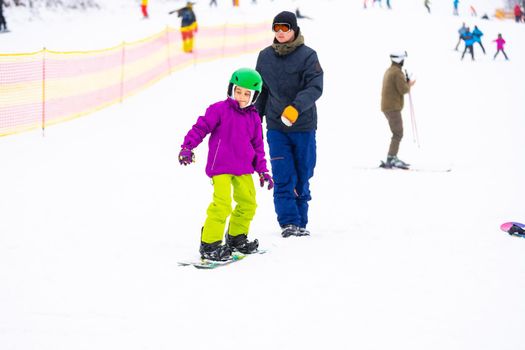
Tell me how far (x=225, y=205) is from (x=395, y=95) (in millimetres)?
5927

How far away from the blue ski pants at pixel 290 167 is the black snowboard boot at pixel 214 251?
46.5 inches

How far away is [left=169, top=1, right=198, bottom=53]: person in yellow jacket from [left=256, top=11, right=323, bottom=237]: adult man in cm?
1765

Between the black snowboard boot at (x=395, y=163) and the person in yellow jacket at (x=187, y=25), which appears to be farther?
the person in yellow jacket at (x=187, y=25)

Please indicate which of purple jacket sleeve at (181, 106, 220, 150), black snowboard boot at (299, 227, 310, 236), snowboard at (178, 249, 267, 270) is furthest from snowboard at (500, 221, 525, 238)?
purple jacket sleeve at (181, 106, 220, 150)

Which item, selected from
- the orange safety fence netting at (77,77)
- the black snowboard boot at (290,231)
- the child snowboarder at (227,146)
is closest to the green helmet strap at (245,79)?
the child snowboarder at (227,146)

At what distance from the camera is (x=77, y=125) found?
13016 millimetres

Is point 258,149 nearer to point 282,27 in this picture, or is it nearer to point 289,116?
point 289,116

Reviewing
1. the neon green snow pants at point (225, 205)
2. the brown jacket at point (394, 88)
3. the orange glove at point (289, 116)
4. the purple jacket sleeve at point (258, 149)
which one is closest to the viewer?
the neon green snow pants at point (225, 205)

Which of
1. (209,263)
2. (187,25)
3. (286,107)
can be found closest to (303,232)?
(286,107)

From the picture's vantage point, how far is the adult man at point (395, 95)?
1038cm

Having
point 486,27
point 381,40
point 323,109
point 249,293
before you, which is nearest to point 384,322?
point 249,293

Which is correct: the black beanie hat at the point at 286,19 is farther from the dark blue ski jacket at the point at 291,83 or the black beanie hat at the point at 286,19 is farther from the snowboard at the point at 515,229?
the snowboard at the point at 515,229

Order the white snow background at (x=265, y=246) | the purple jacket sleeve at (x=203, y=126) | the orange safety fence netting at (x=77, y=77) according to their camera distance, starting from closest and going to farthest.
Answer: the white snow background at (x=265, y=246)
the purple jacket sleeve at (x=203, y=126)
the orange safety fence netting at (x=77, y=77)

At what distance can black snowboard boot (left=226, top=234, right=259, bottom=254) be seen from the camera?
560cm
